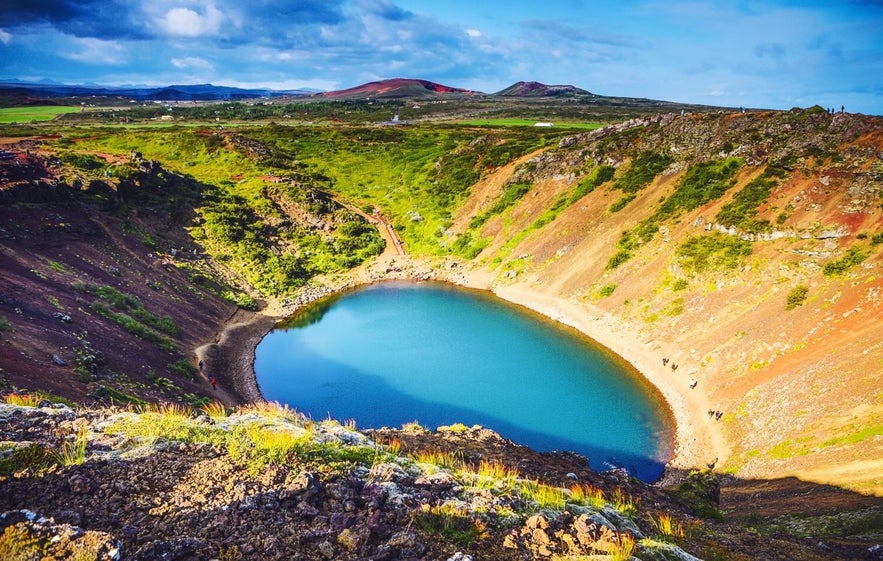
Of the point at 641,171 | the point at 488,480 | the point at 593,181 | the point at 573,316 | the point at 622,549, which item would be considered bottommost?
the point at 573,316

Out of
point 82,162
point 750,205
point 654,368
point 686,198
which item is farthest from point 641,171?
point 82,162

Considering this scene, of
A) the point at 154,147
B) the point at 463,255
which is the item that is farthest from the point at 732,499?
the point at 154,147

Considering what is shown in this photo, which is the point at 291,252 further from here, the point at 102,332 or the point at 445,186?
the point at 102,332

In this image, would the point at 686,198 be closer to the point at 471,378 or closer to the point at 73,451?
the point at 471,378

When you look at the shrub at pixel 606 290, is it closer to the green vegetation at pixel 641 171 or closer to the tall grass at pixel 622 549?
the green vegetation at pixel 641 171

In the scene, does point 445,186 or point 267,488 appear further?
point 445,186

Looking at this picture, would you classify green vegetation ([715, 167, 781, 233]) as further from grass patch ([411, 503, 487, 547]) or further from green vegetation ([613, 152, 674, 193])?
grass patch ([411, 503, 487, 547])

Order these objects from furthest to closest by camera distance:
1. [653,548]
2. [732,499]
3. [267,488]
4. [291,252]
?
[291,252] < [732,499] < [653,548] < [267,488]
